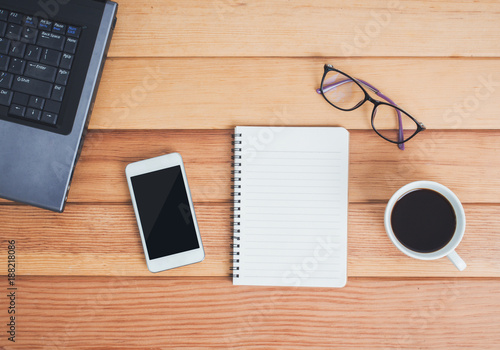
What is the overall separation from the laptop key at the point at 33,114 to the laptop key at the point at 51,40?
106 mm

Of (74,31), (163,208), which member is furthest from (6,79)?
(163,208)

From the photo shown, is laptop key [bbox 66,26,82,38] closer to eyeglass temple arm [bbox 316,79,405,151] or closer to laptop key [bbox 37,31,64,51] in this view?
laptop key [bbox 37,31,64,51]

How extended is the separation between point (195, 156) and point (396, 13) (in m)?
0.45

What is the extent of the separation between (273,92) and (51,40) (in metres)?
0.38

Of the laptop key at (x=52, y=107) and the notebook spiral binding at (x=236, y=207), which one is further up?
the laptop key at (x=52, y=107)

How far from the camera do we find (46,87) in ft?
1.99

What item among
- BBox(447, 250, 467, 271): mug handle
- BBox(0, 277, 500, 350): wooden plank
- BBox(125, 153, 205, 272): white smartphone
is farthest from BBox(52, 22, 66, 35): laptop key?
BBox(447, 250, 467, 271): mug handle

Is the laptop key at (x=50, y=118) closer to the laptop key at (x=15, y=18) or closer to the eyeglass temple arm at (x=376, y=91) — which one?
the laptop key at (x=15, y=18)

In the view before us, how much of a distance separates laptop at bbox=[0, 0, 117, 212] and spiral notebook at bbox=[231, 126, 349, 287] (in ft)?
0.90

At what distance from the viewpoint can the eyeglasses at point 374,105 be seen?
0.68 metres

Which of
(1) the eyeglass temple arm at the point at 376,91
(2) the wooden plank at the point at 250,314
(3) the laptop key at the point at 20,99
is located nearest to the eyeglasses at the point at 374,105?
(1) the eyeglass temple arm at the point at 376,91

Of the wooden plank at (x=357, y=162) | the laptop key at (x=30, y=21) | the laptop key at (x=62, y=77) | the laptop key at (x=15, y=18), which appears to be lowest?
the wooden plank at (x=357, y=162)

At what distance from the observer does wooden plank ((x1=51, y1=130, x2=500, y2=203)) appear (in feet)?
2.23

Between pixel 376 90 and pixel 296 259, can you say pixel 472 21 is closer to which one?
pixel 376 90
